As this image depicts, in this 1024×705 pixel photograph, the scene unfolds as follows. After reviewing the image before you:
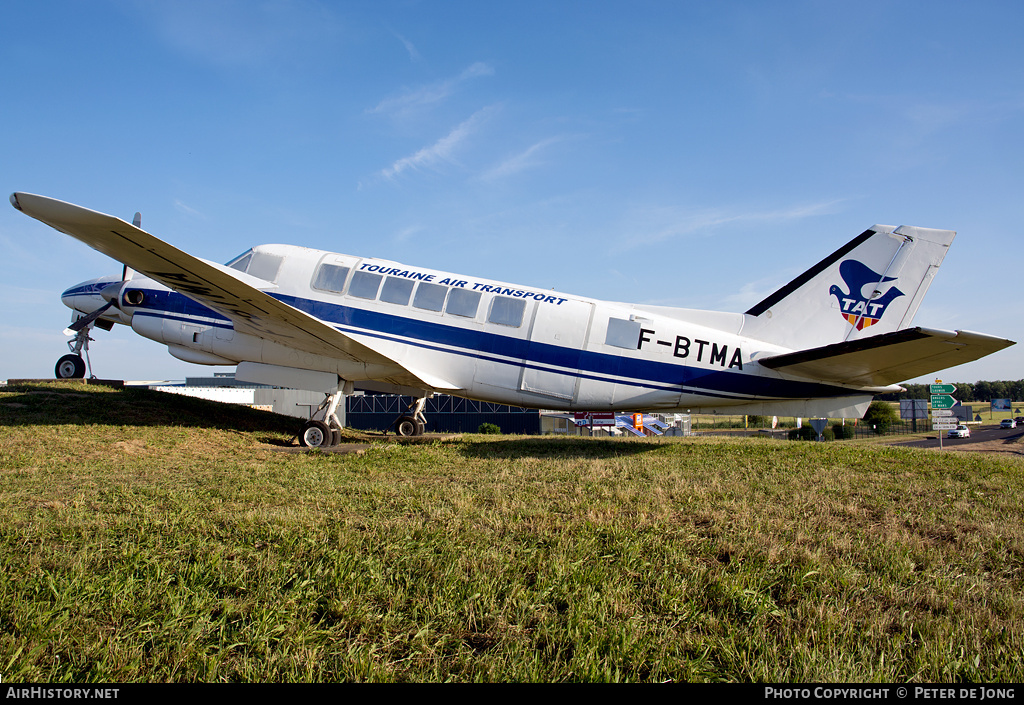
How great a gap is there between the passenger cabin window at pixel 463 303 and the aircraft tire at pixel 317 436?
3.78 metres

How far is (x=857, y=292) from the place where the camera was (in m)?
10.9

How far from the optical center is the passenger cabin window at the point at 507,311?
11695 mm

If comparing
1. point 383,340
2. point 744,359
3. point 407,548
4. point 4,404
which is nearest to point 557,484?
point 407,548

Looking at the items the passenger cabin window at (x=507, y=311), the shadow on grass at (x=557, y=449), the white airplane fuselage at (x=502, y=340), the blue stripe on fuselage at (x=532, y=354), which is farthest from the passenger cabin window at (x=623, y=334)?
the shadow on grass at (x=557, y=449)

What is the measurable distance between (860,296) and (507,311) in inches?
286

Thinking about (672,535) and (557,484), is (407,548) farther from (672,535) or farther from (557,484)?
(557,484)

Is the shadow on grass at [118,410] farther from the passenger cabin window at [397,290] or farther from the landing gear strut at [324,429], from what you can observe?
the passenger cabin window at [397,290]

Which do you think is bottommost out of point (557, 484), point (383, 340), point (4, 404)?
point (4, 404)

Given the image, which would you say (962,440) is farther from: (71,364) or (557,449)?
(71,364)

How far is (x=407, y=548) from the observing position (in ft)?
14.9

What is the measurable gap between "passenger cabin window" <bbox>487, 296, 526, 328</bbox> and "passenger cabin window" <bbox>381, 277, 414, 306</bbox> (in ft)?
6.61

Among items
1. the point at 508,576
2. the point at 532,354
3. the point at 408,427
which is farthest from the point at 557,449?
the point at 508,576

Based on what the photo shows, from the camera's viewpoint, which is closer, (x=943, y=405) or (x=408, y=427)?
(x=408, y=427)
